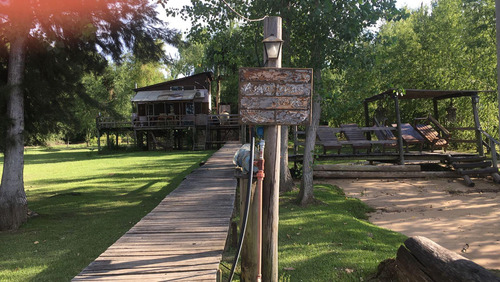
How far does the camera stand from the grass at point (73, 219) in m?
5.04

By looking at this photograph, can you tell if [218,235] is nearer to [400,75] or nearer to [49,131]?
[49,131]

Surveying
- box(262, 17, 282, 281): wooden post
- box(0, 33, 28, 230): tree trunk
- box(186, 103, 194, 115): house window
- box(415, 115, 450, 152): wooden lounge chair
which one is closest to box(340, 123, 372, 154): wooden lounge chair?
box(415, 115, 450, 152): wooden lounge chair

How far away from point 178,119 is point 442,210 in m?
24.3

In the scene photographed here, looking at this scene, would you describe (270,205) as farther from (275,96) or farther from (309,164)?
(309,164)

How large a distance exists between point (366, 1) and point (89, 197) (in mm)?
8923

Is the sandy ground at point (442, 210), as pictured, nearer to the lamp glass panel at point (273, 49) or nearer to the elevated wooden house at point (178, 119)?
the lamp glass panel at point (273, 49)

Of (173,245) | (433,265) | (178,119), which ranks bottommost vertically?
(433,265)

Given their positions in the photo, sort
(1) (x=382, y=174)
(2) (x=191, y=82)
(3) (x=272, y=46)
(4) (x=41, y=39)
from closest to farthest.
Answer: (3) (x=272, y=46), (4) (x=41, y=39), (1) (x=382, y=174), (2) (x=191, y=82)

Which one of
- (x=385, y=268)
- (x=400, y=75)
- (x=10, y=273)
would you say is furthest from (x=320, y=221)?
(x=400, y=75)

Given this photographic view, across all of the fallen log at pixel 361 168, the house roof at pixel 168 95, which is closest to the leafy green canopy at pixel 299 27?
the fallen log at pixel 361 168

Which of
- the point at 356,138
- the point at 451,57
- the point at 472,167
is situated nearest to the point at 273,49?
the point at 356,138

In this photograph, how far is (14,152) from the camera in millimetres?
7242

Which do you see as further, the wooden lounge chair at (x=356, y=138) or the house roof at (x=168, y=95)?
the house roof at (x=168, y=95)

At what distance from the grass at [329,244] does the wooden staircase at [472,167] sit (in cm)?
553
